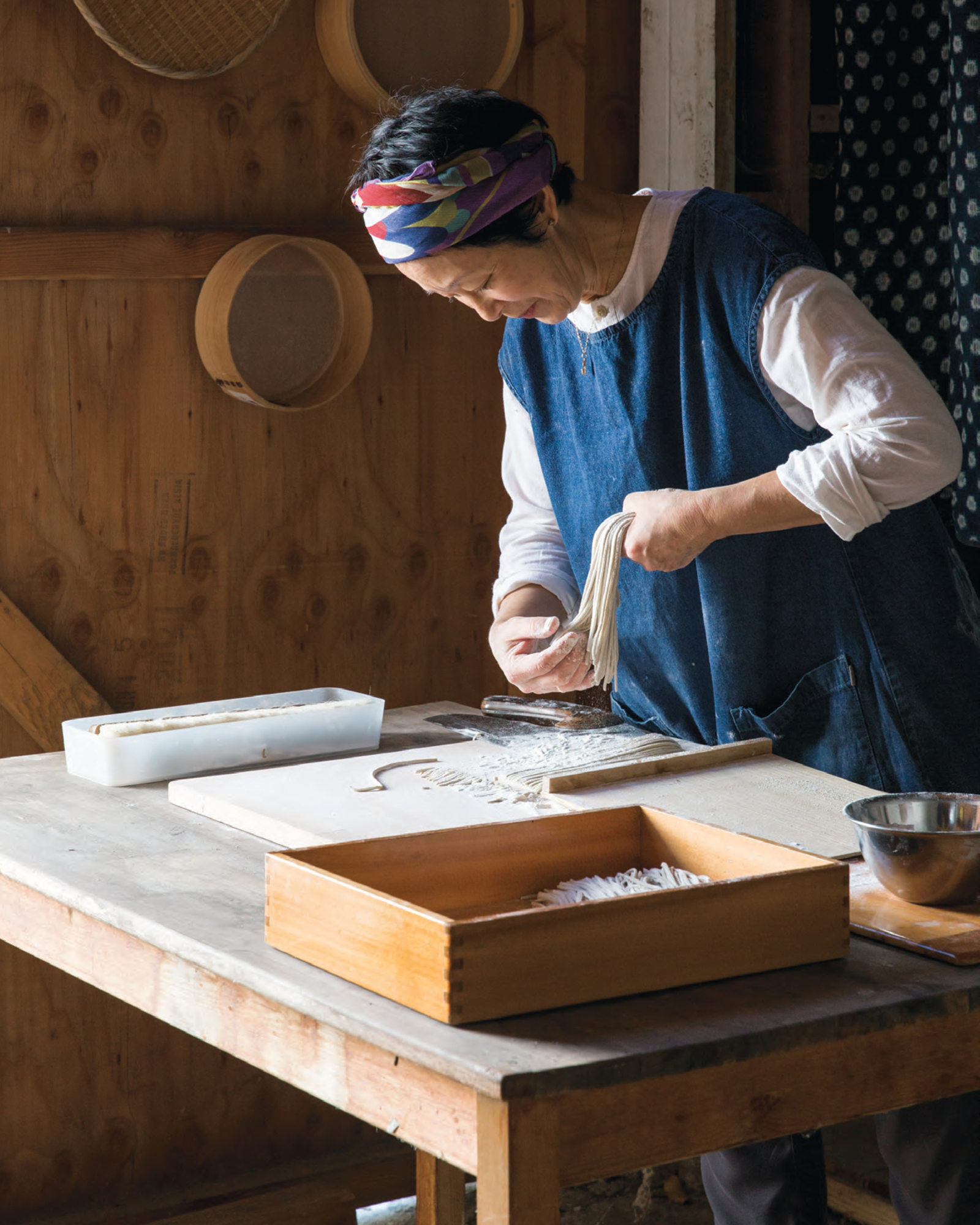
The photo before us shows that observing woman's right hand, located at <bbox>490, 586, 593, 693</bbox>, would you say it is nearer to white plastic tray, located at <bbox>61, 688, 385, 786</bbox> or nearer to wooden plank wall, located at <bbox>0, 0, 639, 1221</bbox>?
white plastic tray, located at <bbox>61, 688, 385, 786</bbox>

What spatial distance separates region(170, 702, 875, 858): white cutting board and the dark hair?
2.53 feet

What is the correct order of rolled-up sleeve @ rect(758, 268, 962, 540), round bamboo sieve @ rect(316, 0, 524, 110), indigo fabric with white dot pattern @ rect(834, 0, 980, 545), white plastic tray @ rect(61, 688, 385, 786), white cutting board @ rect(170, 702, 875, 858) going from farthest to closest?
indigo fabric with white dot pattern @ rect(834, 0, 980, 545), round bamboo sieve @ rect(316, 0, 524, 110), white plastic tray @ rect(61, 688, 385, 786), rolled-up sleeve @ rect(758, 268, 962, 540), white cutting board @ rect(170, 702, 875, 858)

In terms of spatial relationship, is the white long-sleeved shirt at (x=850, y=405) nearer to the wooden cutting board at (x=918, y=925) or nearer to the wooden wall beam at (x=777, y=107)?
the wooden cutting board at (x=918, y=925)

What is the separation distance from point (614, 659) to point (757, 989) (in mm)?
1080

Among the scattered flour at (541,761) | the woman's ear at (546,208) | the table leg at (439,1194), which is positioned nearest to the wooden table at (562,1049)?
the scattered flour at (541,761)

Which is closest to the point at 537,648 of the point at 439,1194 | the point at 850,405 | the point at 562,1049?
the point at 850,405

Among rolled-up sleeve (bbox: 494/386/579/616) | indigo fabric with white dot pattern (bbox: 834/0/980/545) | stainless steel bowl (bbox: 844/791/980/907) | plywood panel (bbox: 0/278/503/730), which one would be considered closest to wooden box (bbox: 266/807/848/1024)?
stainless steel bowl (bbox: 844/791/980/907)

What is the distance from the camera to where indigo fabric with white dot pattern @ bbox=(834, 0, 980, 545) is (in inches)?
135

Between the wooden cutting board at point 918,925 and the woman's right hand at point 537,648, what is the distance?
0.86 metres

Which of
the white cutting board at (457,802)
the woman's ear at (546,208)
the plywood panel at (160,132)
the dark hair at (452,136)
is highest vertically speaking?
the plywood panel at (160,132)

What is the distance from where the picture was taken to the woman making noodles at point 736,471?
6.46ft

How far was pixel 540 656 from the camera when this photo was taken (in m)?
2.36

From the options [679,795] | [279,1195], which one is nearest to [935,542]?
[679,795]

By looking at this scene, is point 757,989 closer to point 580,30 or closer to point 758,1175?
point 758,1175
